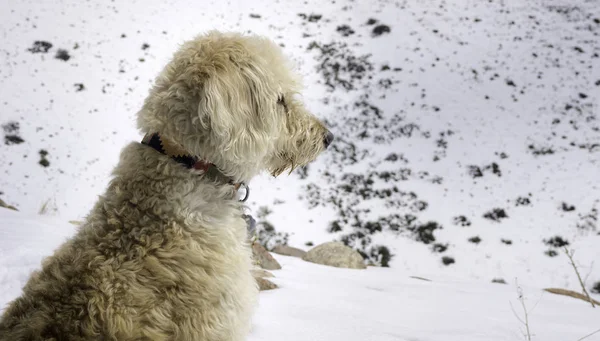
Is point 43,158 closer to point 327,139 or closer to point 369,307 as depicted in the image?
point 369,307

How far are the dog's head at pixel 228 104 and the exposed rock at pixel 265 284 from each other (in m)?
2.59

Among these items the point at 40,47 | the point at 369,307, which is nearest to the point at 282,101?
the point at 369,307

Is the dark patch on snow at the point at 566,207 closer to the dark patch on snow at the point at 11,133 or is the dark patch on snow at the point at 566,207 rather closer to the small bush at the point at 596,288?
the small bush at the point at 596,288

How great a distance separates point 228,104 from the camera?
1.91 m

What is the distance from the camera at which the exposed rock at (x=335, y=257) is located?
807 centimetres

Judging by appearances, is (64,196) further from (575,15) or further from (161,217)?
(575,15)

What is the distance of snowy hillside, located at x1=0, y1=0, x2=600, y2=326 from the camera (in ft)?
34.9

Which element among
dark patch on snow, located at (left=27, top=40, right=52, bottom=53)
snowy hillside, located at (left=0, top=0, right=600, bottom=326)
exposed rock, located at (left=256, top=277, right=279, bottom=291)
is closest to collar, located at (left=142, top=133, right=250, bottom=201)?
exposed rock, located at (left=256, top=277, right=279, bottom=291)

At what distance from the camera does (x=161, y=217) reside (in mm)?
1767

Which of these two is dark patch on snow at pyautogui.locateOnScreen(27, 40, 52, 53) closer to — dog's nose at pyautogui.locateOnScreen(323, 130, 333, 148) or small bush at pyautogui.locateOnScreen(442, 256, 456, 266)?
small bush at pyautogui.locateOnScreen(442, 256, 456, 266)

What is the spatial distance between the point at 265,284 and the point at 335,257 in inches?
143

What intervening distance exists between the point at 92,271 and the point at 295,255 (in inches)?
300

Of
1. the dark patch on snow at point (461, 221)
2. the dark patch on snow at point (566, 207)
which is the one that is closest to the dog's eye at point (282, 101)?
the dark patch on snow at point (461, 221)

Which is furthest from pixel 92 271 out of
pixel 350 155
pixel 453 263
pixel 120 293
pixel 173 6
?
pixel 173 6
